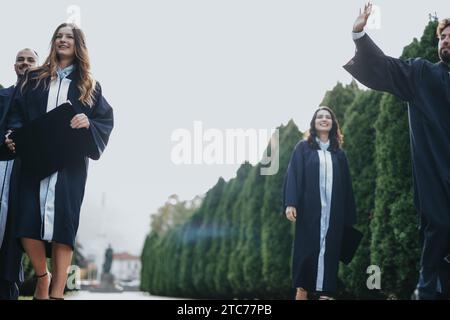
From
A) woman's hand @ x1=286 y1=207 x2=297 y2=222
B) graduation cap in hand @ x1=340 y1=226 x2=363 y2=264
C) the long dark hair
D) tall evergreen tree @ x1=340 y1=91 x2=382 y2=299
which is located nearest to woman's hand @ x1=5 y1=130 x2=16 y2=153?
woman's hand @ x1=286 y1=207 x2=297 y2=222

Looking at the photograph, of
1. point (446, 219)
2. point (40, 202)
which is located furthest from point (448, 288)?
point (40, 202)

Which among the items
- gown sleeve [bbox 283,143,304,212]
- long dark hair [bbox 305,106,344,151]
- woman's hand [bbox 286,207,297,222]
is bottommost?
woman's hand [bbox 286,207,297,222]

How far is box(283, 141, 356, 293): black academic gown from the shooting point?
245 inches

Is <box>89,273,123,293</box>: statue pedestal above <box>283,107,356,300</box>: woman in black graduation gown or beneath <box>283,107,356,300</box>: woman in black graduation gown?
beneath

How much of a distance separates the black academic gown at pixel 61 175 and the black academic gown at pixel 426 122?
1.73 meters

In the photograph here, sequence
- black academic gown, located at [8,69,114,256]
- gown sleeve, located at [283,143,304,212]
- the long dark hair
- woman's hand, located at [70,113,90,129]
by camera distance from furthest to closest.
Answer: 1. the long dark hair
2. gown sleeve, located at [283,143,304,212]
3. woman's hand, located at [70,113,90,129]
4. black academic gown, located at [8,69,114,256]

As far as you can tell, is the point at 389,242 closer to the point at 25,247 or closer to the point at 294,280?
the point at 294,280

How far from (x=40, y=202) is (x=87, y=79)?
0.93 m

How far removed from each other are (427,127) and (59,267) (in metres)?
2.50

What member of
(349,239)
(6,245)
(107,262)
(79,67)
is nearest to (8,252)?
(6,245)

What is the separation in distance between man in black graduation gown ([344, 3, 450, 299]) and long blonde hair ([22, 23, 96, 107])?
1763mm

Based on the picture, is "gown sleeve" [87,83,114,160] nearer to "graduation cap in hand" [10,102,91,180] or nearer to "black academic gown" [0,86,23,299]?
"graduation cap in hand" [10,102,91,180]
